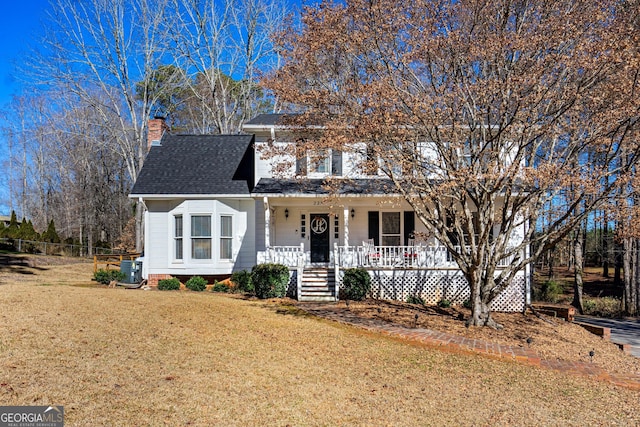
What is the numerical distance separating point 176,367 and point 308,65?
280 inches

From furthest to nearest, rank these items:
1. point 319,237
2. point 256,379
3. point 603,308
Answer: point 603,308 → point 319,237 → point 256,379

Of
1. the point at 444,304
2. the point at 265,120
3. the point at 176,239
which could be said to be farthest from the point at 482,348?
the point at 176,239

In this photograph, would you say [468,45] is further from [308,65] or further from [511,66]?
[308,65]

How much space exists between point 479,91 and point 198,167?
12.0 metres

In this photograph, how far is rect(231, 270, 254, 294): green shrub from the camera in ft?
53.3

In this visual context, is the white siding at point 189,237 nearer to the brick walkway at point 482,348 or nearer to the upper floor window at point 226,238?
the upper floor window at point 226,238

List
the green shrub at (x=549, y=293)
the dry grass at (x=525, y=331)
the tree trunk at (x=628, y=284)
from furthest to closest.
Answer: the green shrub at (x=549, y=293) < the tree trunk at (x=628, y=284) < the dry grass at (x=525, y=331)

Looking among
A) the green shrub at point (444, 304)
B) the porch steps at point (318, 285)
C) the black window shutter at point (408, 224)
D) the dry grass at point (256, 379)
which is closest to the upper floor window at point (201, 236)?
the porch steps at point (318, 285)

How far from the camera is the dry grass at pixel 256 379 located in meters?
5.26

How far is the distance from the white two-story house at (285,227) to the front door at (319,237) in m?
0.04

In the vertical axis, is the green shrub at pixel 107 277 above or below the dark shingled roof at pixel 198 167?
below

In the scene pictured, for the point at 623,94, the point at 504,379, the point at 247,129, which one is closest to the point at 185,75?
the point at 247,129

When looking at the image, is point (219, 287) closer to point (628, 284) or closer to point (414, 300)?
point (414, 300)
